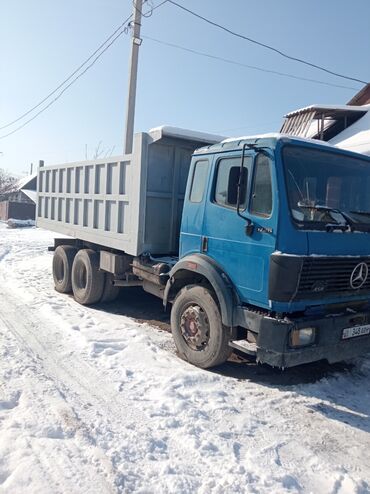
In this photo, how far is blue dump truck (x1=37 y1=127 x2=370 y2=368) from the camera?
4043mm

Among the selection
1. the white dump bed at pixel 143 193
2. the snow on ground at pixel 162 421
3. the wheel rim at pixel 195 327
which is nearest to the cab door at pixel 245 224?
the wheel rim at pixel 195 327

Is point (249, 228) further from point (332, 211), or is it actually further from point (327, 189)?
point (327, 189)

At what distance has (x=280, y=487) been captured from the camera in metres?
2.88

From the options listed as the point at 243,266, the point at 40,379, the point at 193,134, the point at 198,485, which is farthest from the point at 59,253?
the point at 198,485

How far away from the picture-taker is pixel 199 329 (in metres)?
4.94

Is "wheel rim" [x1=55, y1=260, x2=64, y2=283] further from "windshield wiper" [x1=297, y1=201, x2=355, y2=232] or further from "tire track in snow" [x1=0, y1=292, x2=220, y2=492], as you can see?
"windshield wiper" [x1=297, y1=201, x2=355, y2=232]

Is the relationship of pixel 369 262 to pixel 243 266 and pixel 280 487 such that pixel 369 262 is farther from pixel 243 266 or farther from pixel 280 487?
pixel 280 487


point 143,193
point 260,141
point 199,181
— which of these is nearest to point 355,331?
point 260,141

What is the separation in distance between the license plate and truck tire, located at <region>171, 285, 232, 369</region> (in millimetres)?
1208

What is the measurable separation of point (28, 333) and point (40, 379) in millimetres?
1667

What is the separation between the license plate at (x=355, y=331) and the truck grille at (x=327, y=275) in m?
0.39

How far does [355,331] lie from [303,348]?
2.39 ft

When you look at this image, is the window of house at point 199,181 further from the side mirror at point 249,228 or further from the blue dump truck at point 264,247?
the side mirror at point 249,228

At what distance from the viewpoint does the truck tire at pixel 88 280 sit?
759 cm
